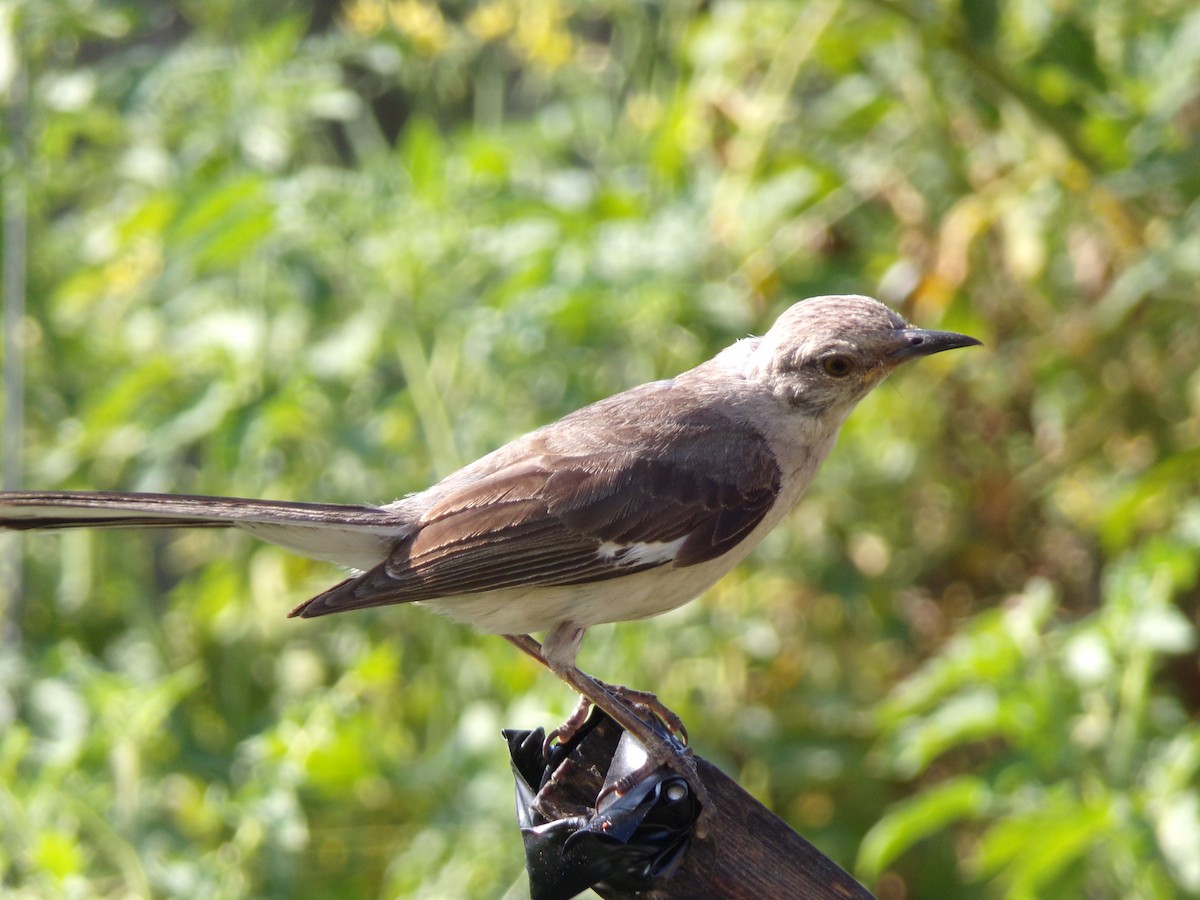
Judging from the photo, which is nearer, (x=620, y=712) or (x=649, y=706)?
(x=620, y=712)

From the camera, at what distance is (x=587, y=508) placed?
326 centimetres

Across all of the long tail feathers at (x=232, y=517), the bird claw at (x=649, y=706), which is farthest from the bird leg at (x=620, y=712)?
the long tail feathers at (x=232, y=517)

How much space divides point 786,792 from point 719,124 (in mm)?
2238

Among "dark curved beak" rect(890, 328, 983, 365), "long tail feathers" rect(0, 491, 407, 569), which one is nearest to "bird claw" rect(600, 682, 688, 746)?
"long tail feathers" rect(0, 491, 407, 569)

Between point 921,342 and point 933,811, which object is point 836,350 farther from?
point 933,811

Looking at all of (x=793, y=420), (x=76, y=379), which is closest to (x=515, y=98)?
(x=76, y=379)

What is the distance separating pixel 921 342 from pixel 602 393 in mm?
1646

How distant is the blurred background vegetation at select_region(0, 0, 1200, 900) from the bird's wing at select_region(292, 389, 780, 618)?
30.3 inches

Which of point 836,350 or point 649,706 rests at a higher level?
point 836,350

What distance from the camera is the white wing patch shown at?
124 inches

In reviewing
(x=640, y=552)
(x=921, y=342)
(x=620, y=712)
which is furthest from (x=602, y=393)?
(x=620, y=712)

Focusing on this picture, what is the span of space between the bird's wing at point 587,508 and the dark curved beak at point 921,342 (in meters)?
0.38

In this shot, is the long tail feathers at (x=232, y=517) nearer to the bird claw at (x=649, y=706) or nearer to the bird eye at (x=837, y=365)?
the bird claw at (x=649, y=706)

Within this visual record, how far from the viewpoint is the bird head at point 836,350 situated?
320cm
